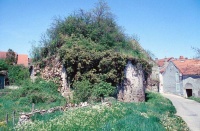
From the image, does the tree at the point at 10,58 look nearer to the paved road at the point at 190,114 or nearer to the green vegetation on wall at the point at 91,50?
the green vegetation on wall at the point at 91,50

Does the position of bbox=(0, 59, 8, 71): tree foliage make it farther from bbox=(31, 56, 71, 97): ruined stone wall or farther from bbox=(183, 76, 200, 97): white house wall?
bbox=(183, 76, 200, 97): white house wall

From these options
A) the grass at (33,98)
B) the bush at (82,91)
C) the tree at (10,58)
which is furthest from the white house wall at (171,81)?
the tree at (10,58)

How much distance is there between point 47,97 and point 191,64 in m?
35.0

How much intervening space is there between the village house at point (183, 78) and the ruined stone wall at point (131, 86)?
22763 millimetres

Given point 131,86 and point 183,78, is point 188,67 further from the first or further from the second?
point 131,86

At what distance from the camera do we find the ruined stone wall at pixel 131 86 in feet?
69.0

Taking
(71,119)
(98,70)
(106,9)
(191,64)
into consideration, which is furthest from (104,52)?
(191,64)

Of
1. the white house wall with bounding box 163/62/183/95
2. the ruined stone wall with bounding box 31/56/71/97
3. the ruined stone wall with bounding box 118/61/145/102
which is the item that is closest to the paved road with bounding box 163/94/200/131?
the ruined stone wall with bounding box 118/61/145/102

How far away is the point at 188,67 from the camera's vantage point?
4428 centimetres

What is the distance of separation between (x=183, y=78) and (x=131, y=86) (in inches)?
1049

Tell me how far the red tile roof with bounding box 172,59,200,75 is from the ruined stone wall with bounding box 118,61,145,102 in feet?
76.1

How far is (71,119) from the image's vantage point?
10.2 m

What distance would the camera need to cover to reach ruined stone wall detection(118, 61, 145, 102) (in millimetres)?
21044

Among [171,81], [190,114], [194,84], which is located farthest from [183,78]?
[190,114]
